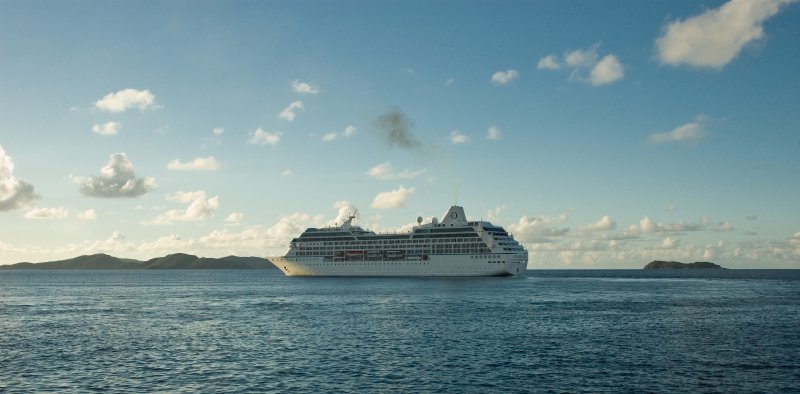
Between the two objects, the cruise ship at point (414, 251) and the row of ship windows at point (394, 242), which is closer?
the cruise ship at point (414, 251)

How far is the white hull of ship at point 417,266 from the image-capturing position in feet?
500

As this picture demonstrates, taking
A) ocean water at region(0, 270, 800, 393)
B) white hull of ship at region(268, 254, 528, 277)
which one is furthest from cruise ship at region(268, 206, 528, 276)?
ocean water at region(0, 270, 800, 393)

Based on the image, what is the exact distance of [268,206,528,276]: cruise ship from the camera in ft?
503

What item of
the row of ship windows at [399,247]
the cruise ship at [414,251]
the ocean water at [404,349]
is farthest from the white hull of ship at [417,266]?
the ocean water at [404,349]

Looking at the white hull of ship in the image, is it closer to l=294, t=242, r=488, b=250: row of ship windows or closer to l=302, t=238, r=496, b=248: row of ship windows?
l=294, t=242, r=488, b=250: row of ship windows

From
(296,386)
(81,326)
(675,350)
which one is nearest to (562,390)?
(296,386)

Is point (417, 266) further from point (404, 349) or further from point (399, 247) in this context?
point (404, 349)

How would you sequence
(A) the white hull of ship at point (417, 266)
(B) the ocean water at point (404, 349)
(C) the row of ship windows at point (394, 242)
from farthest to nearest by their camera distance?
(C) the row of ship windows at point (394, 242) → (A) the white hull of ship at point (417, 266) → (B) the ocean water at point (404, 349)

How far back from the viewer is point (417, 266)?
6363 inches

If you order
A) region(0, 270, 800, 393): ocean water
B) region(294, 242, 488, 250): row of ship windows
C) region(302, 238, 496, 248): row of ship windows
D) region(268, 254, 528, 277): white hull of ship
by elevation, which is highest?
region(302, 238, 496, 248): row of ship windows

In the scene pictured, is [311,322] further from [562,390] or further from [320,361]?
[562,390]

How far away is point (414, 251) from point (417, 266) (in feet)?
14.0

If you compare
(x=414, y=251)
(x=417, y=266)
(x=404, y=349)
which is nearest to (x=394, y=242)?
(x=414, y=251)

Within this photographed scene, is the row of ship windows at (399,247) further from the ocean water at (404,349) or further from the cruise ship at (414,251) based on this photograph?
the ocean water at (404,349)
